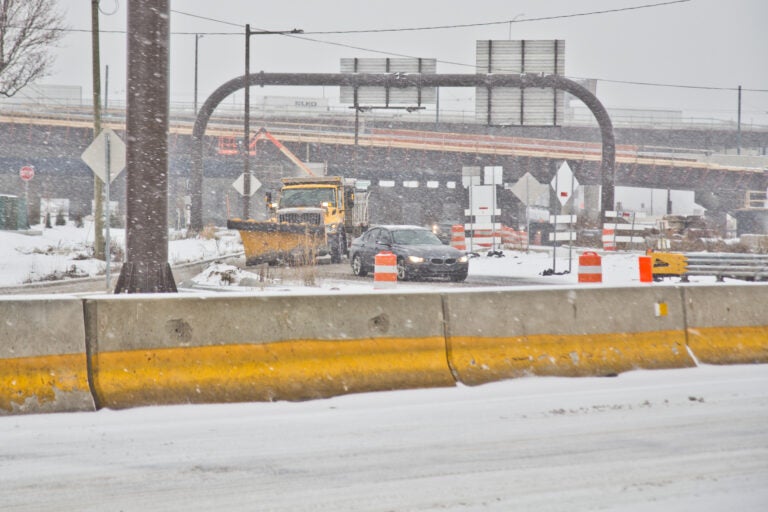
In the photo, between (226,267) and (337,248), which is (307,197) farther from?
(226,267)

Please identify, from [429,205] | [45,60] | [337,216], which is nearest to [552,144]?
[429,205]

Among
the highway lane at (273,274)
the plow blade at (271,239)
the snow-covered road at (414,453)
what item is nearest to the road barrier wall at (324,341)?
the snow-covered road at (414,453)

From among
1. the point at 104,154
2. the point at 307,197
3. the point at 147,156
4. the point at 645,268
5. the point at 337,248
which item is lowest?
the point at 337,248

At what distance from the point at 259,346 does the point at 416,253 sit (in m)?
14.4

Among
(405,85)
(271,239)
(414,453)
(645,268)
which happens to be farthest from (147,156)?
(405,85)

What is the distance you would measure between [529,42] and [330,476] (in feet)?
125

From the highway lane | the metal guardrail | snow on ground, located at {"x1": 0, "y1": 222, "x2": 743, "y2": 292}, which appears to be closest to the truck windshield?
the highway lane

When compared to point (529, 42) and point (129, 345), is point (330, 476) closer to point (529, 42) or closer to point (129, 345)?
point (129, 345)

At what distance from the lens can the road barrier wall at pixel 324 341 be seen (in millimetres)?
6664

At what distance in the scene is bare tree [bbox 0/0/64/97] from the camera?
89.0ft

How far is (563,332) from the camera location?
816cm

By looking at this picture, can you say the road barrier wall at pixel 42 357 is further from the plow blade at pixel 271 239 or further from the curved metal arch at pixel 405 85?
the curved metal arch at pixel 405 85

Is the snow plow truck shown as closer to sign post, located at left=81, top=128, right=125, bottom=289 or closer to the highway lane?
the highway lane

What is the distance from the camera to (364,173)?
68.9m
